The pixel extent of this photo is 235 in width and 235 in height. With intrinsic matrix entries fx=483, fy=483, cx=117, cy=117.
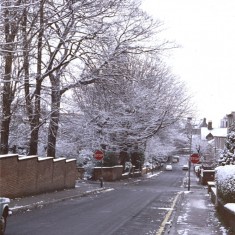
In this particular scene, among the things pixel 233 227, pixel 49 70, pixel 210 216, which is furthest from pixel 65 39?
pixel 233 227

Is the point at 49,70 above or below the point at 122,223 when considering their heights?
above

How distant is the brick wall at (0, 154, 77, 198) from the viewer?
19.5 m

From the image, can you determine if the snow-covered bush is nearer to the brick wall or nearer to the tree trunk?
the brick wall

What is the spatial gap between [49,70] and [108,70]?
3.12 metres

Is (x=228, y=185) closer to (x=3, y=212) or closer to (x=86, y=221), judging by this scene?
(x=86, y=221)

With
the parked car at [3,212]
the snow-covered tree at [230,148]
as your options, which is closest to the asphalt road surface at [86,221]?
the parked car at [3,212]

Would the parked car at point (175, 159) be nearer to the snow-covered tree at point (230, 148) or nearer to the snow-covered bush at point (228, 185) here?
the snow-covered tree at point (230, 148)

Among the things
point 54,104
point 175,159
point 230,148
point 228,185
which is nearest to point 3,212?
point 228,185

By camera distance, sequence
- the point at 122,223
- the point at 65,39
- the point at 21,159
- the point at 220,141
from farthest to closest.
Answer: the point at 220,141 → the point at 65,39 → the point at 21,159 → the point at 122,223

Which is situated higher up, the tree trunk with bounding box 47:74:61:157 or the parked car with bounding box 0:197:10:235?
the tree trunk with bounding box 47:74:61:157

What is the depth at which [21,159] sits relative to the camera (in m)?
21.2

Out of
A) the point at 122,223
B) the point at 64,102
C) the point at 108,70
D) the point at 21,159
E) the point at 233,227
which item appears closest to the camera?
the point at 233,227

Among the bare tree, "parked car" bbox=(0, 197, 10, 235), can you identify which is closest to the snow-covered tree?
the bare tree

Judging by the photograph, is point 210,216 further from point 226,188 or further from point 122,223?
point 122,223
